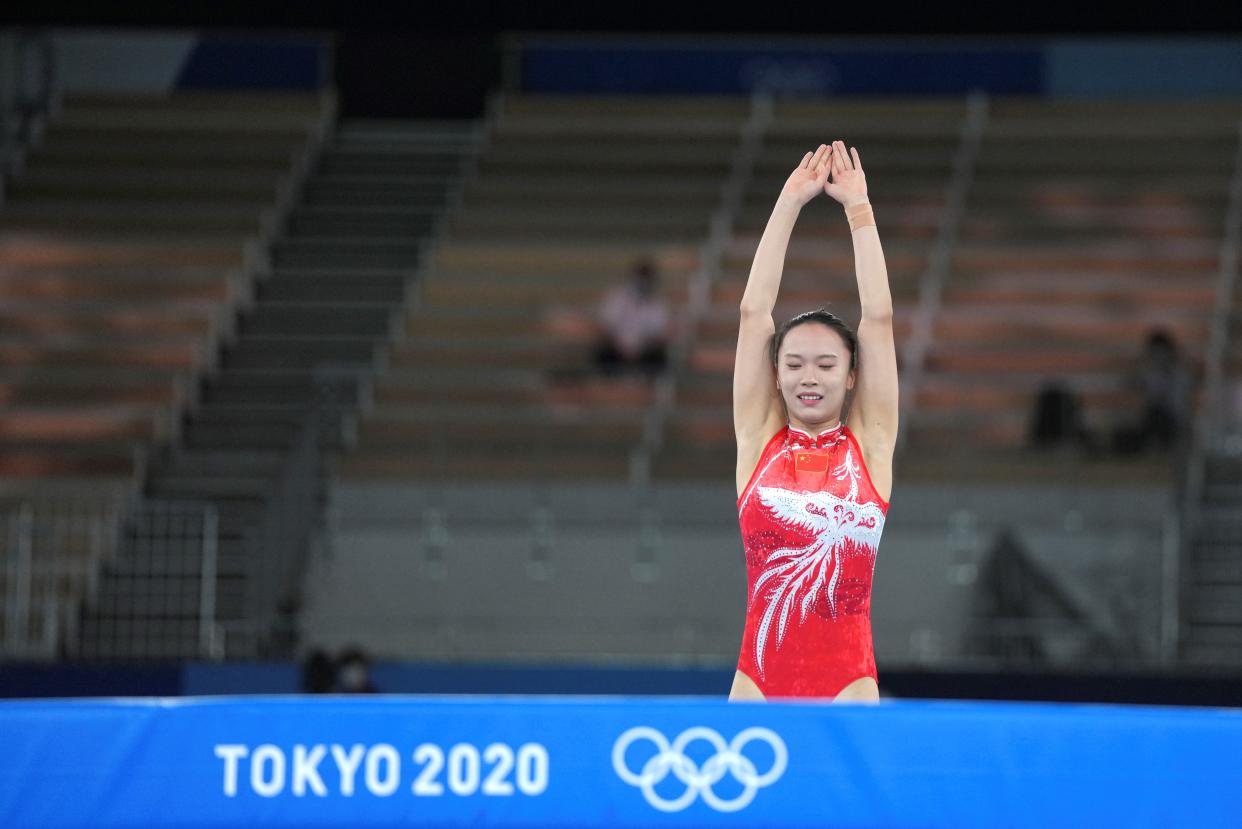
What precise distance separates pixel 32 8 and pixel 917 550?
6904 millimetres

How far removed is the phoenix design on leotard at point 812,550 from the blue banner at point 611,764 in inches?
42.6

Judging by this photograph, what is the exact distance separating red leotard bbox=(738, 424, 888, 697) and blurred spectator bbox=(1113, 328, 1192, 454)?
7.74 metres

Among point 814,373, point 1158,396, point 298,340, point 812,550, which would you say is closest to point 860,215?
point 814,373

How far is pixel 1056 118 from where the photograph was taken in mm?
15289

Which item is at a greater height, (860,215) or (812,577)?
(860,215)

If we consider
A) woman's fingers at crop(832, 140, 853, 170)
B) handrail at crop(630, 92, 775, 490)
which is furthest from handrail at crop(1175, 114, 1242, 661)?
woman's fingers at crop(832, 140, 853, 170)

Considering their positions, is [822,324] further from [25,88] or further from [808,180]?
[25,88]

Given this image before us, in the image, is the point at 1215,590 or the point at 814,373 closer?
the point at 814,373

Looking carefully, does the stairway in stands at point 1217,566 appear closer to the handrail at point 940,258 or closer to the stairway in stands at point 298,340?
the handrail at point 940,258

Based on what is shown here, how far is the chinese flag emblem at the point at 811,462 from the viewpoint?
12.3ft

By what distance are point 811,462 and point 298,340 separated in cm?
1013

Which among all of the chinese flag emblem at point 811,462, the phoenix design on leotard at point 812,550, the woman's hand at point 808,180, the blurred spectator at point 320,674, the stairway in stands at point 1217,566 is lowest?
the blurred spectator at point 320,674

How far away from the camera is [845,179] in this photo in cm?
393

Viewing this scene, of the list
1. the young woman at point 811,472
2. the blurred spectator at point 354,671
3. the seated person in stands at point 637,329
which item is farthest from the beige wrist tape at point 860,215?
the seated person in stands at point 637,329
